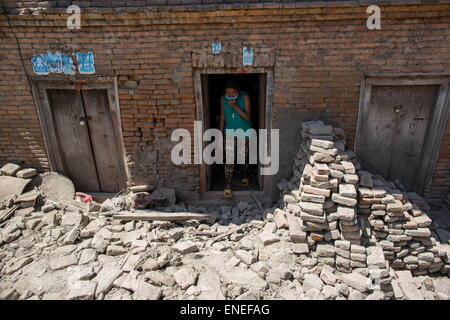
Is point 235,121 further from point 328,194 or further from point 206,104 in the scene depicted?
point 328,194

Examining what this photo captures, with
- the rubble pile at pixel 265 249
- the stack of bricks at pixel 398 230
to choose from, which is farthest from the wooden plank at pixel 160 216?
the stack of bricks at pixel 398 230

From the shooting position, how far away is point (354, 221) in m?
4.09

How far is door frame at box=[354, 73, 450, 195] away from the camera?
479 cm

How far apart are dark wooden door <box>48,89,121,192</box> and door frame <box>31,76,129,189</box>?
3.5 inches

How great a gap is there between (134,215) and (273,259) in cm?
241

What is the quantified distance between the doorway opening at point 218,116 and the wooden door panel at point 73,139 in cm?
227

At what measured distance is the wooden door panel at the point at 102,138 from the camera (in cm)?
537

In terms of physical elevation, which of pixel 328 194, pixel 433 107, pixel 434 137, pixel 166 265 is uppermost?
pixel 433 107

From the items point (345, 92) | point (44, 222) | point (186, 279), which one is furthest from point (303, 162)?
point (44, 222)

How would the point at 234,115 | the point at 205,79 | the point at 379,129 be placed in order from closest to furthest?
the point at 379,129 → the point at 205,79 → the point at 234,115

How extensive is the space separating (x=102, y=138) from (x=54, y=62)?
58.1 inches

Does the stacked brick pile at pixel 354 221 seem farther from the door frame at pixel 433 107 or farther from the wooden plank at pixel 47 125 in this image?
the wooden plank at pixel 47 125

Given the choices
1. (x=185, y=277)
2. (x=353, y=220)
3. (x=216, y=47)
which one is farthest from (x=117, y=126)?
(x=353, y=220)

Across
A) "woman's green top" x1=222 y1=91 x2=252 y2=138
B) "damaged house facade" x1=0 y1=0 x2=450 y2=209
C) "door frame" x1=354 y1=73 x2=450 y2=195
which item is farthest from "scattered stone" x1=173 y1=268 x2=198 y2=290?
"door frame" x1=354 y1=73 x2=450 y2=195
